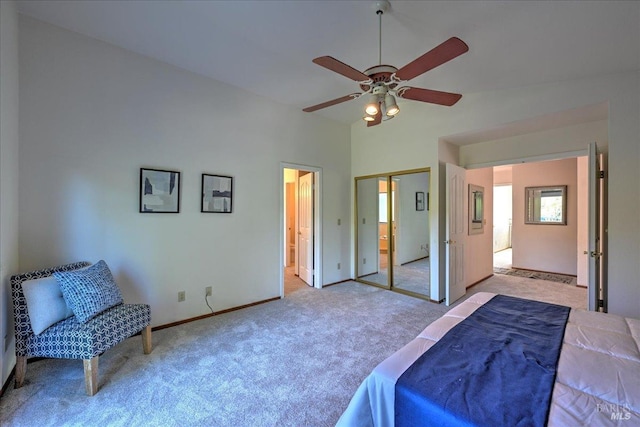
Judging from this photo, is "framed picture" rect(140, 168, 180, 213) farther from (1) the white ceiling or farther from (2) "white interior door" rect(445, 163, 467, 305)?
(2) "white interior door" rect(445, 163, 467, 305)

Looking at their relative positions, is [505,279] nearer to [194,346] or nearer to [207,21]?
[194,346]

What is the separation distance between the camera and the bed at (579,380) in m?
0.95

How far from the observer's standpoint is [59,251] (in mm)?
2467

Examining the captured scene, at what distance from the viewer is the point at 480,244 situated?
5.04 meters

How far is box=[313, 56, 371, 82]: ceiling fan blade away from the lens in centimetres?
168

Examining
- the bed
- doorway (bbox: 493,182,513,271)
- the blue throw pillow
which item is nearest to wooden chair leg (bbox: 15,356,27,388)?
the blue throw pillow

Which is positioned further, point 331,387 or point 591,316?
point 331,387

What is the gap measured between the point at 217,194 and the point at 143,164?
2.78 feet

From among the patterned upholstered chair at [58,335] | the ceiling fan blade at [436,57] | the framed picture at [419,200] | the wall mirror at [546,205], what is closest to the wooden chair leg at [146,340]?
the patterned upholstered chair at [58,335]

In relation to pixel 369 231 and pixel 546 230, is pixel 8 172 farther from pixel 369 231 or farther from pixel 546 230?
pixel 546 230

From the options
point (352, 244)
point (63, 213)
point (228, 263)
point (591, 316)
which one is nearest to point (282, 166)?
point (228, 263)

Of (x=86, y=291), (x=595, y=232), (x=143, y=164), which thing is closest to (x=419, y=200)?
(x=595, y=232)

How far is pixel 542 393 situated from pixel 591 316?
3.86 feet

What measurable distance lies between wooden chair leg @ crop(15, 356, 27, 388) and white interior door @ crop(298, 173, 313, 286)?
11.2ft
